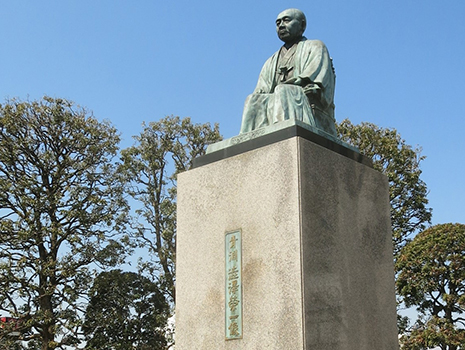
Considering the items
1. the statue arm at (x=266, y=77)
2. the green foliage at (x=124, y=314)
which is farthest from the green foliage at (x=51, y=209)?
the statue arm at (x=266, y=77)

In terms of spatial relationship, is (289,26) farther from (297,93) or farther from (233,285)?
(233,285)

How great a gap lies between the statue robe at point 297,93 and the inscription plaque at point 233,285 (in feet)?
3.73

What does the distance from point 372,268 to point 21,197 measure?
10.1 m

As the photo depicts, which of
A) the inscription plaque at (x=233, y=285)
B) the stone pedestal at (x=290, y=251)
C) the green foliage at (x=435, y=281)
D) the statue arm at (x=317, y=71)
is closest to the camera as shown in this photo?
the stone pedestal at (x=290, y=251)

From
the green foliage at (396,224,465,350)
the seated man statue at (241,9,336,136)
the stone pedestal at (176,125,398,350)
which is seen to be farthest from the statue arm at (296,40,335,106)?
the green foliage at (396,224,465,350)

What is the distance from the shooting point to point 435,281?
12.3m

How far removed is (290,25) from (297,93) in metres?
0.92

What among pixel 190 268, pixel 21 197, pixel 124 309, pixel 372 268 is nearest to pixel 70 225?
pixel 21 197

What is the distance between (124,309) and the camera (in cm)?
1362

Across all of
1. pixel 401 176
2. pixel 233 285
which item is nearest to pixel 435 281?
pixel 401 176

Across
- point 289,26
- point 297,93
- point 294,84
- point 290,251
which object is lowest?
point 290,251

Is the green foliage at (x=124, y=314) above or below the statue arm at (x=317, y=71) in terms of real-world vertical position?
below

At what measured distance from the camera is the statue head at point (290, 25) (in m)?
5.73

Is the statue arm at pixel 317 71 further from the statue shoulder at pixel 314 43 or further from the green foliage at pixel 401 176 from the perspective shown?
the green foliage at pixel 401 176
